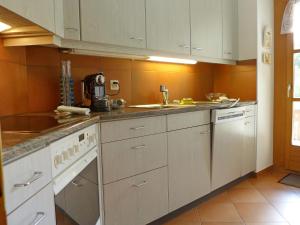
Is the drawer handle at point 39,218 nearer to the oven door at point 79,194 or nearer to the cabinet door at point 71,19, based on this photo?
the oven door at point 79,194

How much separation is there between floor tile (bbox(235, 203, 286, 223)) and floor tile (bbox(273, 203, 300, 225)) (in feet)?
0.16

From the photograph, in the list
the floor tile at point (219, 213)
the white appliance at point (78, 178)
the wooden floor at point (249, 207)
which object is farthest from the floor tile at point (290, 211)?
the white appliance at point (78, 178)

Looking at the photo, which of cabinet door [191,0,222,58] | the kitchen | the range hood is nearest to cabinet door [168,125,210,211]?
the kitchen

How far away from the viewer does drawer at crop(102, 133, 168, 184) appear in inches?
59.3

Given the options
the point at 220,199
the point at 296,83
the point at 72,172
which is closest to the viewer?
the point at 72,172

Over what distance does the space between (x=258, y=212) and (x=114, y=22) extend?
75.0 inches

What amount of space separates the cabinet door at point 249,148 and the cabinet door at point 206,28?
2.66 feet

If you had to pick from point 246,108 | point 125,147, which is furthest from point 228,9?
point 125,147

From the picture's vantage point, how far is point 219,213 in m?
2.05

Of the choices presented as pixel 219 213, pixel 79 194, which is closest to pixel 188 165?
pixel 219 213

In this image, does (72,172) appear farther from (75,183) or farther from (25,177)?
(25,177)

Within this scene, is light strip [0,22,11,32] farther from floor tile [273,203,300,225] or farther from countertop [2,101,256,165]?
floor tile [273,203,300,225]

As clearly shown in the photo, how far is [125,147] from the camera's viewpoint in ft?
5.16

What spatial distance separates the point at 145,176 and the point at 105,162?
0.34 metres
